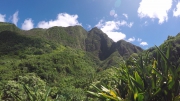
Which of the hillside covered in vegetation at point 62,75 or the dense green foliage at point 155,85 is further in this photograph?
the hillside covered in vegetation at point 62,75

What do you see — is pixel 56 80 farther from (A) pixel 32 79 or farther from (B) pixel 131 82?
(B) pixel 131 82

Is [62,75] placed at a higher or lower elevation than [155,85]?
higher

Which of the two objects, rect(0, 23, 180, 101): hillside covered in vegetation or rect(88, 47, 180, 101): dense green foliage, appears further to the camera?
rect(0, 23, 180, 101): hillside covered in vegetation

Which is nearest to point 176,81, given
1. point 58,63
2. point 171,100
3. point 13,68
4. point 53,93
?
point 171,100

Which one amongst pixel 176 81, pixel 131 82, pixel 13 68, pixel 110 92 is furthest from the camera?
pixel 13 68

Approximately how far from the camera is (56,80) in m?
92.2

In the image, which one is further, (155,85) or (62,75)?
(62,75)

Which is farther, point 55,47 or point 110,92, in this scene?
point 55,47

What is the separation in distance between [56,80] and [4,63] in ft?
77.9

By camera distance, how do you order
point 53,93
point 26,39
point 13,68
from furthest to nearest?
point 26,39, point 13,68, point 53,93

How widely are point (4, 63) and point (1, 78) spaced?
18.2 metres

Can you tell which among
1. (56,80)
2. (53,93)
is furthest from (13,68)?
(53,93)

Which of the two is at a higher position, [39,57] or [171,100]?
[39,57]

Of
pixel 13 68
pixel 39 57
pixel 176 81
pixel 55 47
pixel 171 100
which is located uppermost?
pixel 55 47
